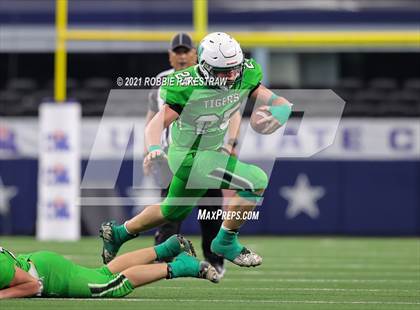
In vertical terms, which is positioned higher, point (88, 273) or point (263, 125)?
point (263, 125)

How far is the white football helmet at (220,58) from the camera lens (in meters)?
6.30

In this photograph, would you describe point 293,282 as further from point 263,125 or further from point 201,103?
point 201,103

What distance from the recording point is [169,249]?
19.4 feet

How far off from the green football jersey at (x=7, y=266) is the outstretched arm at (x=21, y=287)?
33 mm

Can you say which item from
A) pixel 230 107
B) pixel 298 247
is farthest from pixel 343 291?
pixel 298 247

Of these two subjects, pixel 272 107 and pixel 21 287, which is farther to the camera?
pixel 272 107

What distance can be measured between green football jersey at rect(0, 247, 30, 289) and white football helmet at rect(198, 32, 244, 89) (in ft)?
5.05

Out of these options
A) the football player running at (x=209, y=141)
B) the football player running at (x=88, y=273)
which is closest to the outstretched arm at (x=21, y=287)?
the football player running at (x=88, y=273)

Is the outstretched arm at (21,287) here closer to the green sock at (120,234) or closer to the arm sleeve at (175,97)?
the green sock at (120,234)

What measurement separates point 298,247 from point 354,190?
1945 mm

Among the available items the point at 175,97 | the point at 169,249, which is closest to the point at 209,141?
the point at 175,97

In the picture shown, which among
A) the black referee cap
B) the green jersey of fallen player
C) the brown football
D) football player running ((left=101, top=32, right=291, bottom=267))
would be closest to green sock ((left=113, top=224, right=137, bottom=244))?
football player running ((left=101, top=32, right=291, bottom=267))

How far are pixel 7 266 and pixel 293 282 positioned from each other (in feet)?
7.55

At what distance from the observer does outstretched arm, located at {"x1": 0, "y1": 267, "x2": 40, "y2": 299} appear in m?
5.56
